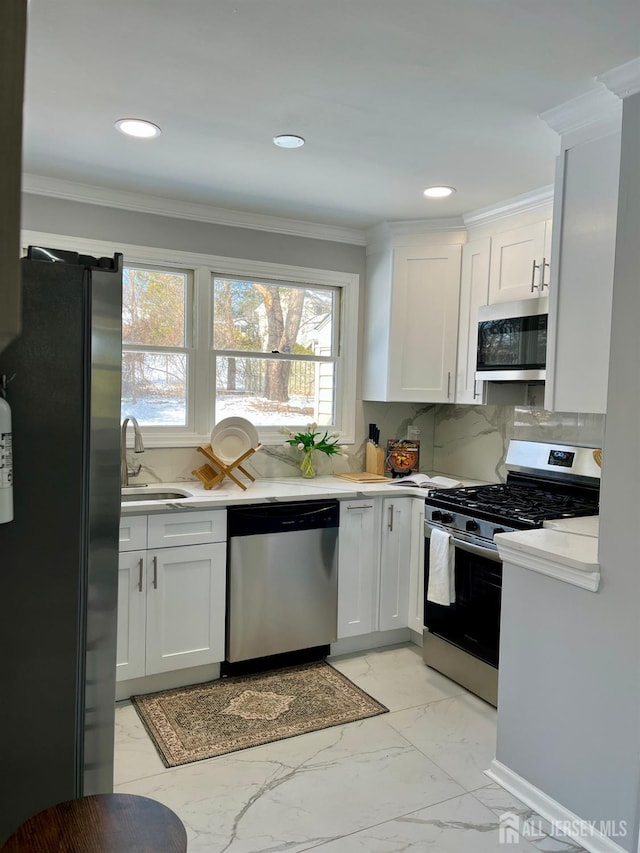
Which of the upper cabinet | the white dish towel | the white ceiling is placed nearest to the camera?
the upper cabinet

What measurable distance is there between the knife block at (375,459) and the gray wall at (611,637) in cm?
188

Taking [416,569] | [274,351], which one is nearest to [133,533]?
[274,351]

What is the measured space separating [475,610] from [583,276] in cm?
157

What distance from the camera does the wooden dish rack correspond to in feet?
11.0

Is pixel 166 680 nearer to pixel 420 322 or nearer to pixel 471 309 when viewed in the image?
pixel 420 322

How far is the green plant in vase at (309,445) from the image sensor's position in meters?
3.75

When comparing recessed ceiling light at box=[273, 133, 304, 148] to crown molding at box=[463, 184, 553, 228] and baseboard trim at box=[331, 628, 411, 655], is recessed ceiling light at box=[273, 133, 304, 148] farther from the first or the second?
baseboard trim at box=[331, 628, 411, 655]

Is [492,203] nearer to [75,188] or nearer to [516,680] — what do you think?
[75,188]

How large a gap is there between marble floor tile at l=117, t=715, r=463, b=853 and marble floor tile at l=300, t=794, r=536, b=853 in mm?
41

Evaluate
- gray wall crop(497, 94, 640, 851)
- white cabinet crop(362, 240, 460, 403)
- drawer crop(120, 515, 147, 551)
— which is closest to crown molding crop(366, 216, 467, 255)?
white cabinet crop(362, 240, 460, 403)

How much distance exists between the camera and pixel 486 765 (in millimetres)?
2469

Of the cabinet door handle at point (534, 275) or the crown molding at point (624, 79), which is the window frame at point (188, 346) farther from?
the crown molding at point (624, 79)

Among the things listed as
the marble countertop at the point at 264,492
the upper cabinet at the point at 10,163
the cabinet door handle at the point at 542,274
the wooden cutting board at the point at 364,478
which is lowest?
the marble countertop at the point at 264,492

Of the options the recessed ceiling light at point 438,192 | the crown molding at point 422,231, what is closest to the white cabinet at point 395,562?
the crown molding at point 422,231
